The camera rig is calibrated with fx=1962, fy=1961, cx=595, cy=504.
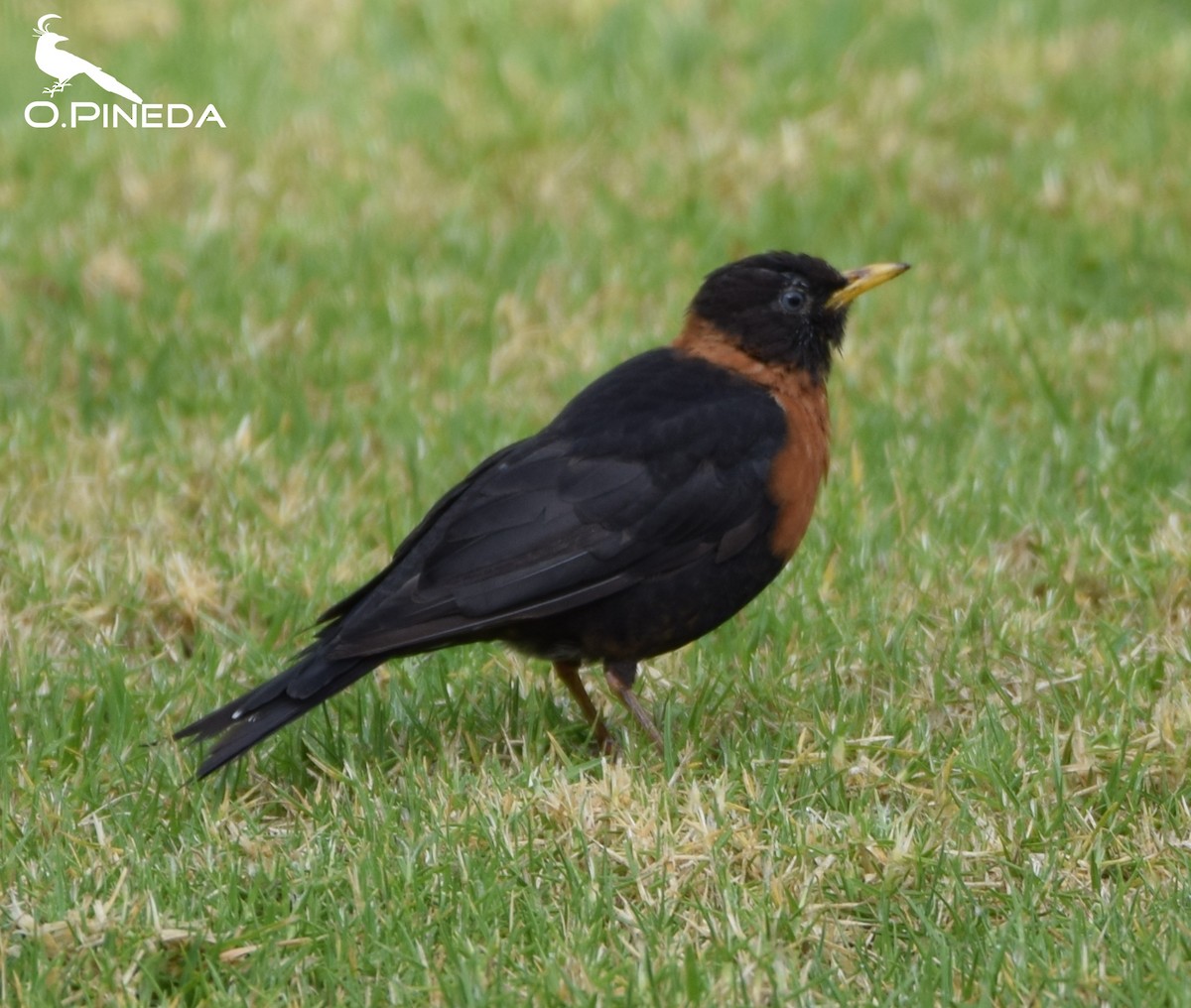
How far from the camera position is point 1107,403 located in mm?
7133

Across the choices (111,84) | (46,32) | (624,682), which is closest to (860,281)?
(624,682)

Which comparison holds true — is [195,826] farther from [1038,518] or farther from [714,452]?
[1038,518]

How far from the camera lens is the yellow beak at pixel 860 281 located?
569 centimetres

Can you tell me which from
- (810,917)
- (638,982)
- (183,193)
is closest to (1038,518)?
(810,917)

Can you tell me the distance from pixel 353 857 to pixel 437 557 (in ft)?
3.19

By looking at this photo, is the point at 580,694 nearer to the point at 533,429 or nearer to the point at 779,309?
the point at 779,309

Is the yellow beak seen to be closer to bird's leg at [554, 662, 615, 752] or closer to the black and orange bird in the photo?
the black and orange bird

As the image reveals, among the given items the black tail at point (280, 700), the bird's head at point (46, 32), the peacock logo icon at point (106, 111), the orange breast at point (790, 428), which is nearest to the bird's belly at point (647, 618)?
the orange breast at point (790, 428)

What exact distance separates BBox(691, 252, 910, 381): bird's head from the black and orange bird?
0.23 meters

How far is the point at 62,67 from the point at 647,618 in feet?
Answer: 22.5

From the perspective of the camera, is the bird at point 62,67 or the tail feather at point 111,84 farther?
the bird at point 62,67

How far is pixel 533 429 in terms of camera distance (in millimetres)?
7117

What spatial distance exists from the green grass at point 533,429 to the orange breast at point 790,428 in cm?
42

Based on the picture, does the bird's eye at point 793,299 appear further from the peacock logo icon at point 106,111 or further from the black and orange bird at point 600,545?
the peacock logo icon at point 106,111
